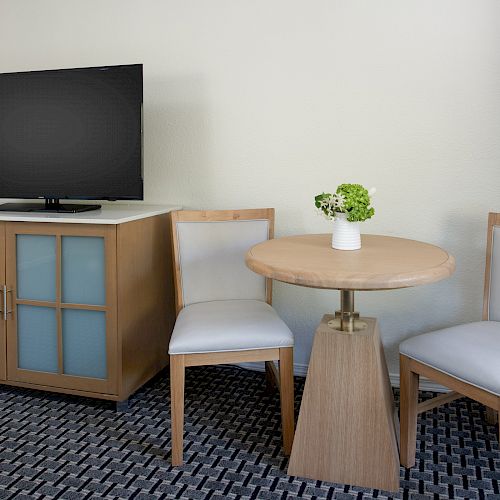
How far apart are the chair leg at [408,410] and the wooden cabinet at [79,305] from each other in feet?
3.94

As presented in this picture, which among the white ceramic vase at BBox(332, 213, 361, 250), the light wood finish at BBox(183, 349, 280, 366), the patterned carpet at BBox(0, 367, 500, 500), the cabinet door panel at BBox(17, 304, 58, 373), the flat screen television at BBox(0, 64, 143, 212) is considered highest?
the flat screen television at BBox(0, 64, 143, 212)

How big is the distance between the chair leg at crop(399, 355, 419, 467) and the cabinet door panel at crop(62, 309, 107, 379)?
4.24ft

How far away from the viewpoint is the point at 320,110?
276 cm

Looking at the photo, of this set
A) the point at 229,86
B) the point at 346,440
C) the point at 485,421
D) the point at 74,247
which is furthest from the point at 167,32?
the point at 485,421

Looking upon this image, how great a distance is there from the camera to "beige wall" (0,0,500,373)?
2.56 metres

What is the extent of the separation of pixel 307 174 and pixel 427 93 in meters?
0.66

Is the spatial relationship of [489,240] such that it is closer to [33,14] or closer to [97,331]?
→ [97,331]

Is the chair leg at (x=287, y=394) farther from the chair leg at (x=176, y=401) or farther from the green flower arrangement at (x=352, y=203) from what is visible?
the green flower arrangement at (x=352, y=203)

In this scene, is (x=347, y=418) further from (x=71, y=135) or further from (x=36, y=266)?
(x=71, y=135)

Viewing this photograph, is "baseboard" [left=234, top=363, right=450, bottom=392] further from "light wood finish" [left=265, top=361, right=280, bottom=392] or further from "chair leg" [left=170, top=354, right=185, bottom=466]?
"chair leg" [left=170, top=354, right=185, bottom=466]

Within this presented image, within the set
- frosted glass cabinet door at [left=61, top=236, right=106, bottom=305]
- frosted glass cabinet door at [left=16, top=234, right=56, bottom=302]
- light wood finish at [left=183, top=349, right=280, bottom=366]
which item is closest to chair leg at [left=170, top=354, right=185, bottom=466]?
light wood finish at [left=183, top=349, right=280, bottom=366]

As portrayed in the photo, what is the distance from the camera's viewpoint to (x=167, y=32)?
9.66 feet

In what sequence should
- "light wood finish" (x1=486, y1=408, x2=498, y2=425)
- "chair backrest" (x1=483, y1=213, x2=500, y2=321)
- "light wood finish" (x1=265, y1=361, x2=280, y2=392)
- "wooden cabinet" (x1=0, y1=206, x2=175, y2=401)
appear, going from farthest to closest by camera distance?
"light wood finish" (x1=265, y1=361, x2=280, y2=392)
"wooden cabinet" (x1=0, y1=206, x2=175, y2=401)
"light wood finish" (x1=486, y1=408, x2=498, y2=425)
"chair backrest" (x1=483, y1=213, x2=500, y2=321)

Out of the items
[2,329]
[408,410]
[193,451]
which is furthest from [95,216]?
[408,410]
